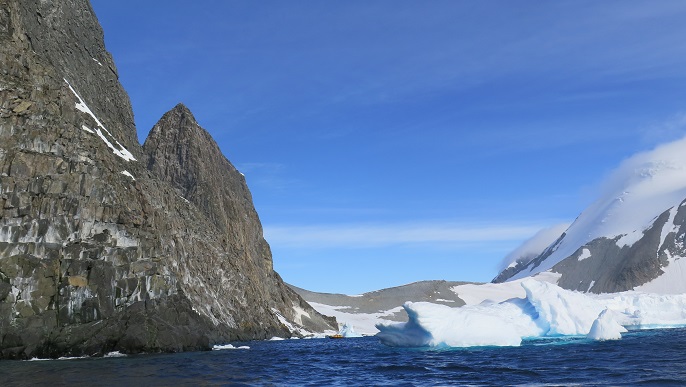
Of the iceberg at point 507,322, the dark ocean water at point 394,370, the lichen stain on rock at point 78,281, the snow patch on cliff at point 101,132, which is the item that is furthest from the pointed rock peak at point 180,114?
the dark ocean water at point 394,370

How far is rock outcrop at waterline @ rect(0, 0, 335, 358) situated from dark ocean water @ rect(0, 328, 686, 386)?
1061 centimetres

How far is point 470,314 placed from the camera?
2908 inches

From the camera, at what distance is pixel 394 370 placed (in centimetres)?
5131

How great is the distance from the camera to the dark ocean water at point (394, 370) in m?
42.5

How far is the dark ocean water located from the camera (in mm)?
42469

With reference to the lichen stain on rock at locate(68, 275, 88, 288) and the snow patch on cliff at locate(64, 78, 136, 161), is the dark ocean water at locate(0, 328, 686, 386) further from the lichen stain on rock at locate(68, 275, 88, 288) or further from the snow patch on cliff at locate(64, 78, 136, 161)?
the snow patch on cliff at locate(64, 78, 136, 161)

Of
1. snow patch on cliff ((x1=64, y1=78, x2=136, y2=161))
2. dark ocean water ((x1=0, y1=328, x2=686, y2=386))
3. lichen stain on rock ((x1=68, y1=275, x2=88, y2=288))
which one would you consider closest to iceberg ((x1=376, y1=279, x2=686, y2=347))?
dark ocean water ((x1=0, y1=328, x2=686, y2=386))

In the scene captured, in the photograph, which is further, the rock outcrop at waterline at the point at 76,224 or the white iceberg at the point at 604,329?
the white iceberg at the point at 604,329

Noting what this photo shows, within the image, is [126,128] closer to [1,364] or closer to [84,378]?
[1,364]

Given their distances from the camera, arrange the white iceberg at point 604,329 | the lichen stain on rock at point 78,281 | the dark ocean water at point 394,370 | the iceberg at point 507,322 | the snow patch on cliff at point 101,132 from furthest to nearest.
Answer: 1. the snow patch on cliff at point 101,132
2. the white iceberg at point 604,329
3. the lichen stain on rock at point 78,281
4. the iceberg at point 507,322
5. the dark ocean water at point 394,370

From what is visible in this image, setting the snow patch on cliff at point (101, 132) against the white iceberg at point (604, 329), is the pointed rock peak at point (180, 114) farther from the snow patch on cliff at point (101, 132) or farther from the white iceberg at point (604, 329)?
the white iceberg at point (604, 329)

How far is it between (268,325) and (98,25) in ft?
231

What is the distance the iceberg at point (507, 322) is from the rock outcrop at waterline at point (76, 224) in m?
28.2

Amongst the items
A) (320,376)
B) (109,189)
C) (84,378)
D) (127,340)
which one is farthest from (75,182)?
(320,376)
